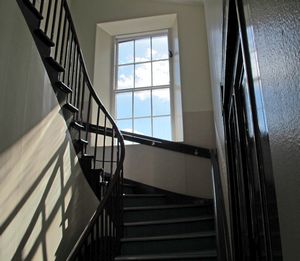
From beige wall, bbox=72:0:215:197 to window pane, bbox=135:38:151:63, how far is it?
0.47 metres

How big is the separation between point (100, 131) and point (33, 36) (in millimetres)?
2318

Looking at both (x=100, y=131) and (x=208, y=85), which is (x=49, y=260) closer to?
(x=100, y=131)

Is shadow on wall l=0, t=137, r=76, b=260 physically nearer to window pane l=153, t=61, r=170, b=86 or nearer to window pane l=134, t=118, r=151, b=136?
window pane l=134, t=118, r=151, b=136

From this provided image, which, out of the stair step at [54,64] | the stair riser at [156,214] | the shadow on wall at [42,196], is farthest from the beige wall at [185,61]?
the stair step at [54,64]

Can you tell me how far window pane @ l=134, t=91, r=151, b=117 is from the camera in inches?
213

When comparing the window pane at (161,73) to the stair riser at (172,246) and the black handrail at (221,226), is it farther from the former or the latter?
the stair riser at (172,246)

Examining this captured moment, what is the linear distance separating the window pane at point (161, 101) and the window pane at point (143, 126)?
180 millimetres

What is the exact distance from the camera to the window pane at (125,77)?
566cm

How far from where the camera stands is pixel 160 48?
572 cm

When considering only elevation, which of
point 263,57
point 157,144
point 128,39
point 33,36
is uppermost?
point 128,39

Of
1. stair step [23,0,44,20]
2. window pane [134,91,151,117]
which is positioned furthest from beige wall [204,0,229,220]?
window pane [134,91,151,117]

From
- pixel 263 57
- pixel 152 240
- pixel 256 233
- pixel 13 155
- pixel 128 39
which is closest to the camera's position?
pixel 263 57

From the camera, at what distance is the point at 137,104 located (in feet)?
18.0

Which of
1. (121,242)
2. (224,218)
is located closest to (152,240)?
(121,242)
